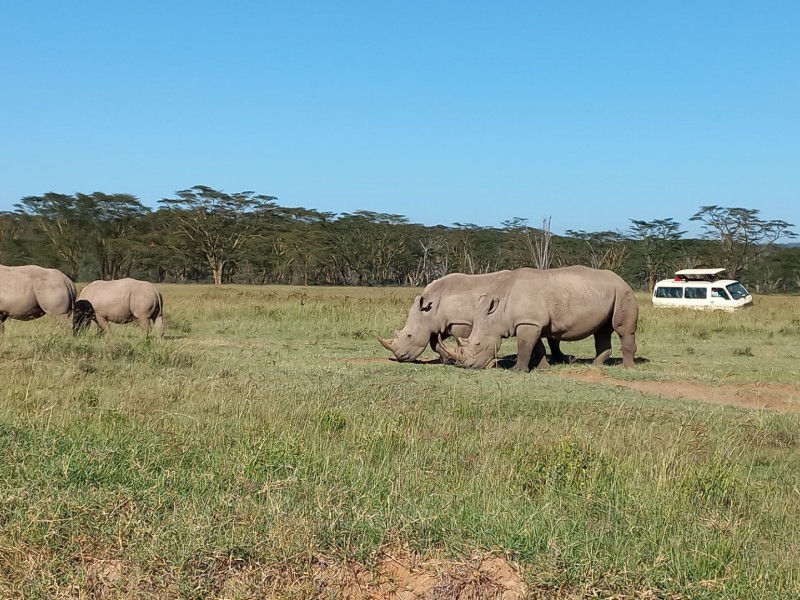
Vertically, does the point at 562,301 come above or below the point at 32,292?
above

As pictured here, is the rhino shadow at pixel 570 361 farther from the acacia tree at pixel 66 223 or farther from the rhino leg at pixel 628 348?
the acacia tree at pixel 66 223

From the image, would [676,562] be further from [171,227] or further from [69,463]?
[171,227]

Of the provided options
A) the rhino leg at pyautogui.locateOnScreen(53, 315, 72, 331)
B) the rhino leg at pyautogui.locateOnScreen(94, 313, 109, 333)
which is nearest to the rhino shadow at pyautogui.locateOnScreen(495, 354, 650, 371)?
the rhino leg at pyautogui.locateOnScreen(94, 313, 109, 333)

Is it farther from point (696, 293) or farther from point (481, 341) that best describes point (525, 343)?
point (696, 293)

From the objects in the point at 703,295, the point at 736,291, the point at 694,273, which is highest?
the point at 694,273

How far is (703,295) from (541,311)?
56.2 feet

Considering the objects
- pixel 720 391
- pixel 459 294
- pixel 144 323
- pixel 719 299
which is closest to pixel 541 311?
pixel 459 294

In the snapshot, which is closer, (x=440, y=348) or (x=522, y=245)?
(x=440, y=348)

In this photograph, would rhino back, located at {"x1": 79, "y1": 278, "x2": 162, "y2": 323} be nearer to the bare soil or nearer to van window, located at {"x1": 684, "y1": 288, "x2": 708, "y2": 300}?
the bare soil

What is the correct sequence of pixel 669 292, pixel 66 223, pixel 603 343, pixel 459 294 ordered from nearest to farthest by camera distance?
pixel 459 294 → pixel 603 343 → pixel 669 292 → pixel 66 223

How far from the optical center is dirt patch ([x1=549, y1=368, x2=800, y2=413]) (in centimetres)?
956

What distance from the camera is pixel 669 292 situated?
1135 inches

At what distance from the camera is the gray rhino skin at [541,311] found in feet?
41.0

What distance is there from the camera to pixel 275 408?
7195 mm
